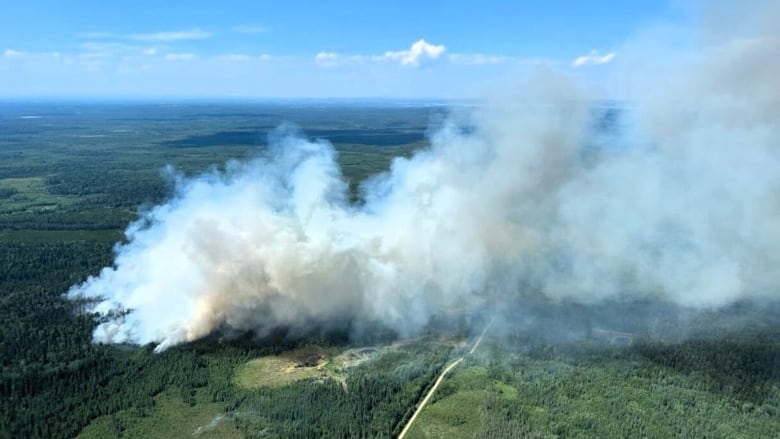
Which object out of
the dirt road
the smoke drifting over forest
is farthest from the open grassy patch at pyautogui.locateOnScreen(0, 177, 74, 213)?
the dirt road

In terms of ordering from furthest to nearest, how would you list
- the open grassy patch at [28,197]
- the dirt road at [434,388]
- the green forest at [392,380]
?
the open grassy patch at [28,197]
the dirt road at [434,388]
the green forest at [392,380]

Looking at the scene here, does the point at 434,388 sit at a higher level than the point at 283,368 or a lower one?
higher

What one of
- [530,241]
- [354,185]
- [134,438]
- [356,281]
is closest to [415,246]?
[356,281]

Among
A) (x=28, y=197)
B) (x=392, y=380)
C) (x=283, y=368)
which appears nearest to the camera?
(x=392, y=380)

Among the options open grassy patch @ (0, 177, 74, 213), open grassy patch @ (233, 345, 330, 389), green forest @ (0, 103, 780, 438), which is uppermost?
open grassy patch @ (0, 177, 74, 213)

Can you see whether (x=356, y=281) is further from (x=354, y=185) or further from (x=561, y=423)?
(x=354, y=185)

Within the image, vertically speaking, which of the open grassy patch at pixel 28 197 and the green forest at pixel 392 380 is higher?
the open grassy patch at pixel 28 197

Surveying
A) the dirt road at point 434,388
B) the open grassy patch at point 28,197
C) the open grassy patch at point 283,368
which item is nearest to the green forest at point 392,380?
the open grassy patch at point 283,368

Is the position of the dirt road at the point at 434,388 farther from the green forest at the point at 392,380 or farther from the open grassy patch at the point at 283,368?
the open grassy patch at the point at 283,368

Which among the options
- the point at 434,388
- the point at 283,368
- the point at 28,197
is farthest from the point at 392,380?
the point at 28,197

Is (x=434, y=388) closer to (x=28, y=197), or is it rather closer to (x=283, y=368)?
Result: (x=283, y=368)

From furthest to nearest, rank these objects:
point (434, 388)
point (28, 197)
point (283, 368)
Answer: point (28, 197) → point (283, 368) → point (434, 388)

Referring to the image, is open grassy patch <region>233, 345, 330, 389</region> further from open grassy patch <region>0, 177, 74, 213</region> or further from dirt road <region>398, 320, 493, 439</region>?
open grassy patch <region>0, 177, 74, 213</region>
